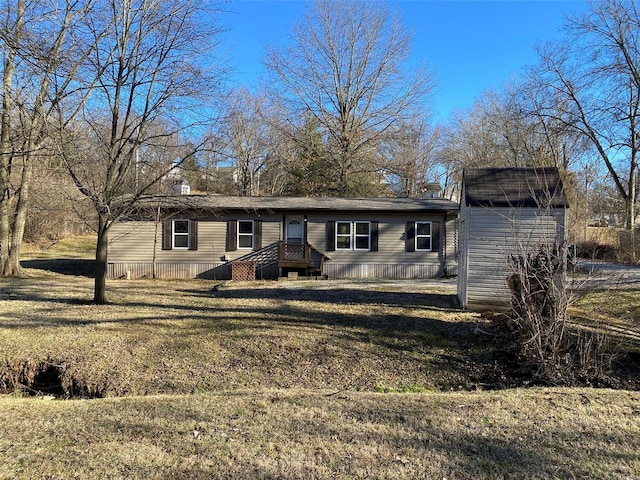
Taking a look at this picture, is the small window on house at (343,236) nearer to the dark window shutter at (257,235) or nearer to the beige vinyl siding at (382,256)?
the beige vinyl siding at (382,256)

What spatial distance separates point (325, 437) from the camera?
3557 mm

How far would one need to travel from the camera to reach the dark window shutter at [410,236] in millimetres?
17109

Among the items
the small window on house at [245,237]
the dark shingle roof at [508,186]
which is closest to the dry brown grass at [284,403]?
the dark shingle roof at [508,186]

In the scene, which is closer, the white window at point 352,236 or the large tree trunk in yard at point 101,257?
the large tree trunk in yard at point 101,257

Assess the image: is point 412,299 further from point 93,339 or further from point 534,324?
point 93,339

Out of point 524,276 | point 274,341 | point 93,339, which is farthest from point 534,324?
point 93,339

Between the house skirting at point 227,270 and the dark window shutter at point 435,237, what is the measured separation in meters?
0.69

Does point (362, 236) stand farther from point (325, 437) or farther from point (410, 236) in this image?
point (325, 437)

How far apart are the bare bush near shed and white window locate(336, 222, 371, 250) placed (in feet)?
34.3

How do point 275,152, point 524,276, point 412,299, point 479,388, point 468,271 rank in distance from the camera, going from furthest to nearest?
point 275,152, point 412,299, point 468,271, point 524,276, point 479,388

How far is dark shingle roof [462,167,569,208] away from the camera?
364 inches

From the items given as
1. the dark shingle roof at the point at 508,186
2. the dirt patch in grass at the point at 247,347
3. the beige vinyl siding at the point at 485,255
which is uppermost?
the dark shingle roof at the point at 508,186

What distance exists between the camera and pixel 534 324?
6.25 meters

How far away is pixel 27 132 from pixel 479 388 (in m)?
8.81
